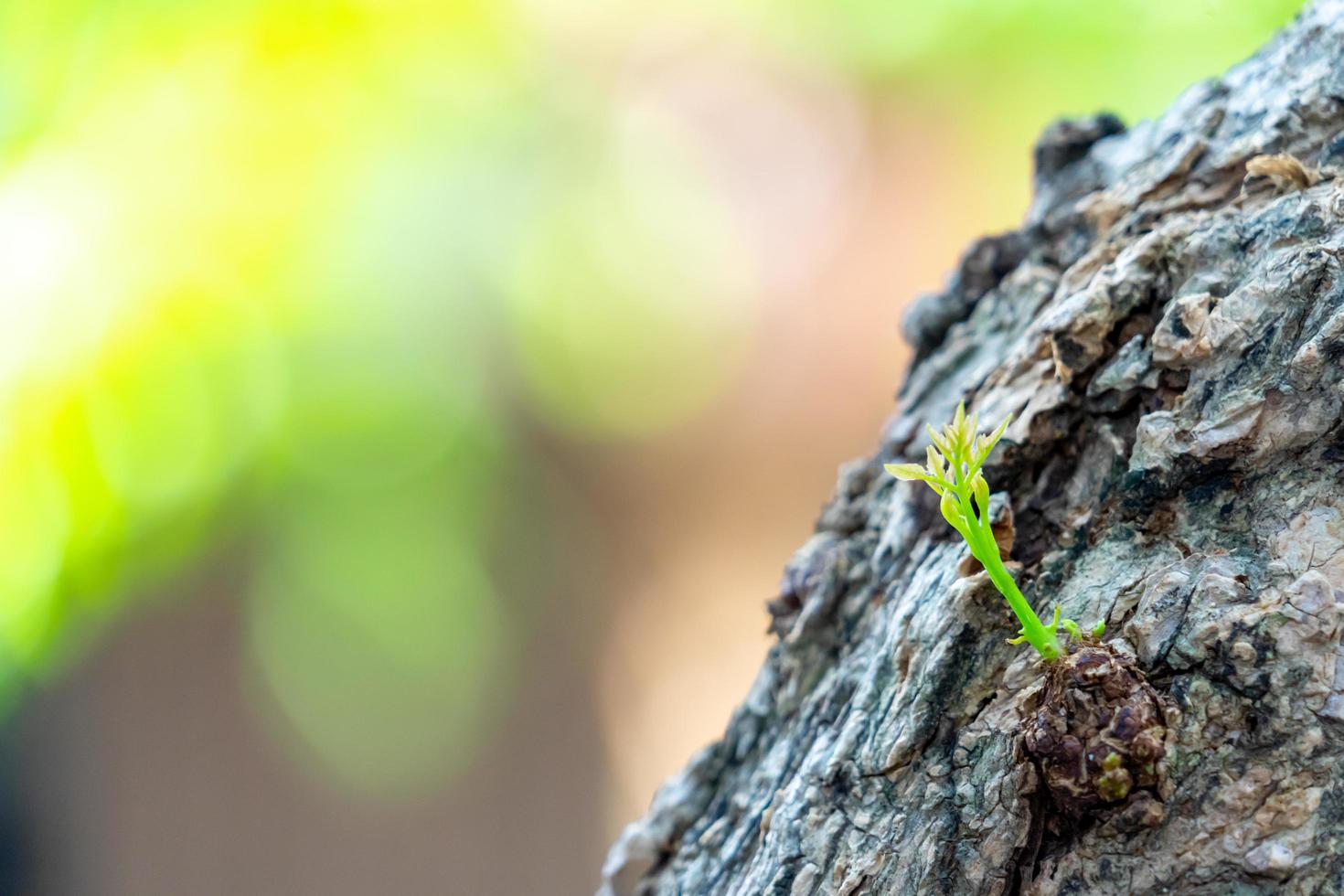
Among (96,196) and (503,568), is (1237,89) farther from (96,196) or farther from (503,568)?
(96,196)

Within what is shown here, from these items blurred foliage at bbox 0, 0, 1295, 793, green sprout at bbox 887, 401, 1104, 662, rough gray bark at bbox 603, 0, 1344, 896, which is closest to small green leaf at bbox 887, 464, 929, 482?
green sprout at bbox 887, 401, 1104, 662

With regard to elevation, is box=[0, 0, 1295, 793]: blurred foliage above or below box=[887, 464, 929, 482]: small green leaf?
above

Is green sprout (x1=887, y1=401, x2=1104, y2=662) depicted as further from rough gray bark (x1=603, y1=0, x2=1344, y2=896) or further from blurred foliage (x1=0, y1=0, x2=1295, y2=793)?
blurred foliage (x1=0, y1=0, x2=1295, y2=793)

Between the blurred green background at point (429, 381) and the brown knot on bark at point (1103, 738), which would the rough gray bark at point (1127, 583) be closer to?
the brown knot on bark at point (1103, 738)

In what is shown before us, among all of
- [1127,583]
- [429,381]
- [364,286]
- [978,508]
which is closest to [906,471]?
[978,508]

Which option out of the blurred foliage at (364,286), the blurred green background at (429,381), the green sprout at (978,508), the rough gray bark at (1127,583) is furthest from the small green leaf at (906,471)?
the blurred foliage at (364,286)

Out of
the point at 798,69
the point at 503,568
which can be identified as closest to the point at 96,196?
the point at 503,568
